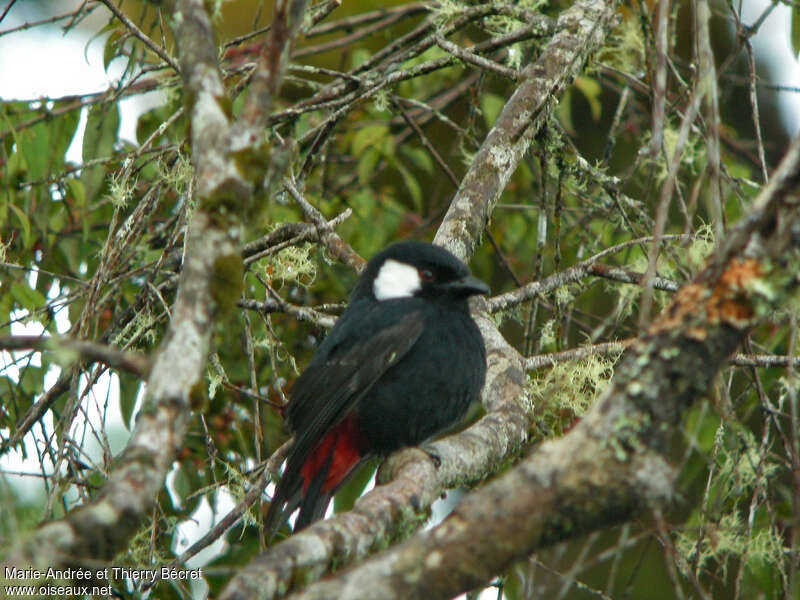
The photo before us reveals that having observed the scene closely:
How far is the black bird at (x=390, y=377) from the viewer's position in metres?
3.12

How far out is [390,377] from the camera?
129 inches

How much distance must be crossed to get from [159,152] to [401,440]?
1343 millimetres

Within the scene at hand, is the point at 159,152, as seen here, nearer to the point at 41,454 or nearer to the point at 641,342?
the point at 41,454

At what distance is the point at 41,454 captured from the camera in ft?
8.44

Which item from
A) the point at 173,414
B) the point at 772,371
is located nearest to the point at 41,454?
the point at 173,414

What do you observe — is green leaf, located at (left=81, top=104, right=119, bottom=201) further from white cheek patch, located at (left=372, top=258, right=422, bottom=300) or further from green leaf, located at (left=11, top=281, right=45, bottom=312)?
white cheek patch, located at (left=372, top=258, right=422, bottom=300)

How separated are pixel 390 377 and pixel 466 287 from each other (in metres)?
0.44

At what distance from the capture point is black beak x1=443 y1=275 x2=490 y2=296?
3.24 m

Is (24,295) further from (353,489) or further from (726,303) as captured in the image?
(726,303)

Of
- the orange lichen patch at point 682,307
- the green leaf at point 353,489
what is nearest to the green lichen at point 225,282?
the orange lichen patch at point 682,307

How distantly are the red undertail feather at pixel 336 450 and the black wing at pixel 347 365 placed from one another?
169 mm

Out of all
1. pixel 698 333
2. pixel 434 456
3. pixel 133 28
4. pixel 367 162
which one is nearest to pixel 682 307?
pixel 698 333

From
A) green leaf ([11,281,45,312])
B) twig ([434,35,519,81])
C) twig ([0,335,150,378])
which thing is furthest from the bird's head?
twig ([0,335,150,378])

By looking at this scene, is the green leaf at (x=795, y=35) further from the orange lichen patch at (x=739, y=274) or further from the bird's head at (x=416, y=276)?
the orange lichen patch at (x=739, y=274)
